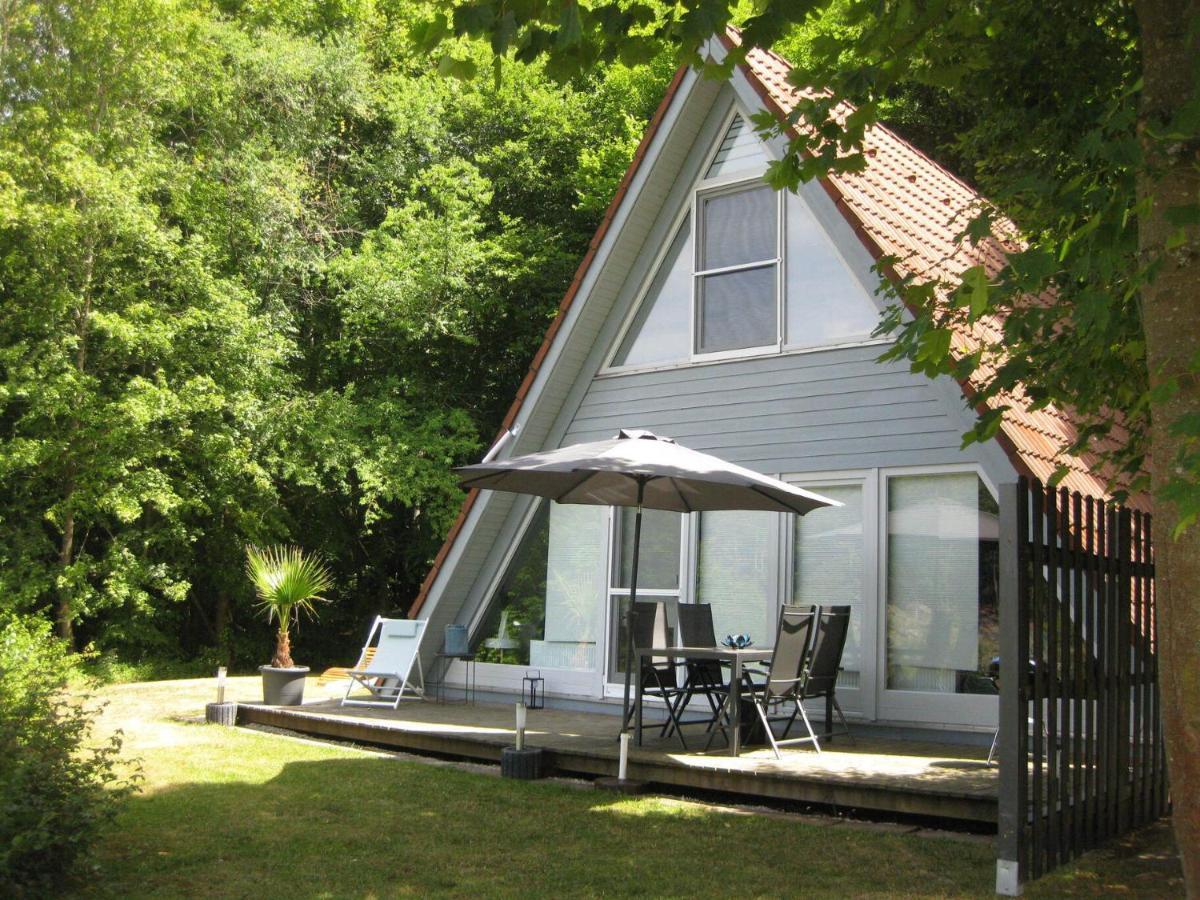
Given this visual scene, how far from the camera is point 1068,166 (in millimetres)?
5793

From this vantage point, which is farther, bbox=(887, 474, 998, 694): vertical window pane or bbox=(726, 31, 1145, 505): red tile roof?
bbox=(887, 474, 998, 694): vertical window pane

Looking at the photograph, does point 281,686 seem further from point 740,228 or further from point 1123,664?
point 1123,664

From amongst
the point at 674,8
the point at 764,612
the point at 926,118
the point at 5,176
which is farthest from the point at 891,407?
the point at 5,176

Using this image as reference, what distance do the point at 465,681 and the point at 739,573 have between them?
3.23 m

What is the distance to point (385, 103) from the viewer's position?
21.1m

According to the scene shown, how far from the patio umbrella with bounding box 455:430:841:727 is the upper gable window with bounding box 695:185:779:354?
2240 millimetres

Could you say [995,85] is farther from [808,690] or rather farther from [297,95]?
[297,95]

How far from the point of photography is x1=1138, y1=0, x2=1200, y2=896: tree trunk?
12.0 feet

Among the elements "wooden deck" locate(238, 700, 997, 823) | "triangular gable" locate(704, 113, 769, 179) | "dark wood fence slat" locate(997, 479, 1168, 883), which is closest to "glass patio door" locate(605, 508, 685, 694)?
"wooden deck" locate(238, 700, 997, 823)

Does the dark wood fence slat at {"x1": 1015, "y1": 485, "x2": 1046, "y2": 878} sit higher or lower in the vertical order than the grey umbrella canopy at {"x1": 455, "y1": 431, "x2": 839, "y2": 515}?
lower

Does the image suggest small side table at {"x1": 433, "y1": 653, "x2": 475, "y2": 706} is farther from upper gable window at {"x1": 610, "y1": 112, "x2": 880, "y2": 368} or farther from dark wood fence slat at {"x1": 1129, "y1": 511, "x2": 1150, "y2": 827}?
dark wood fence slat at {"x1": 1129, "y1": 511, "x2": 1150, "y2": 827}

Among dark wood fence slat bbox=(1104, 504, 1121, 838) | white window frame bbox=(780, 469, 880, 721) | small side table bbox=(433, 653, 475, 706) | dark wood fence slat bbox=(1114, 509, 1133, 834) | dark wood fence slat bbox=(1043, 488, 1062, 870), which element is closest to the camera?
dark wood fence slat bbox=(1043, 488, 1062, 870)

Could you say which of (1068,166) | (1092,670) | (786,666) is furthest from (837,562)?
(1068,166)

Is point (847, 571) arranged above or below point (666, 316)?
below
